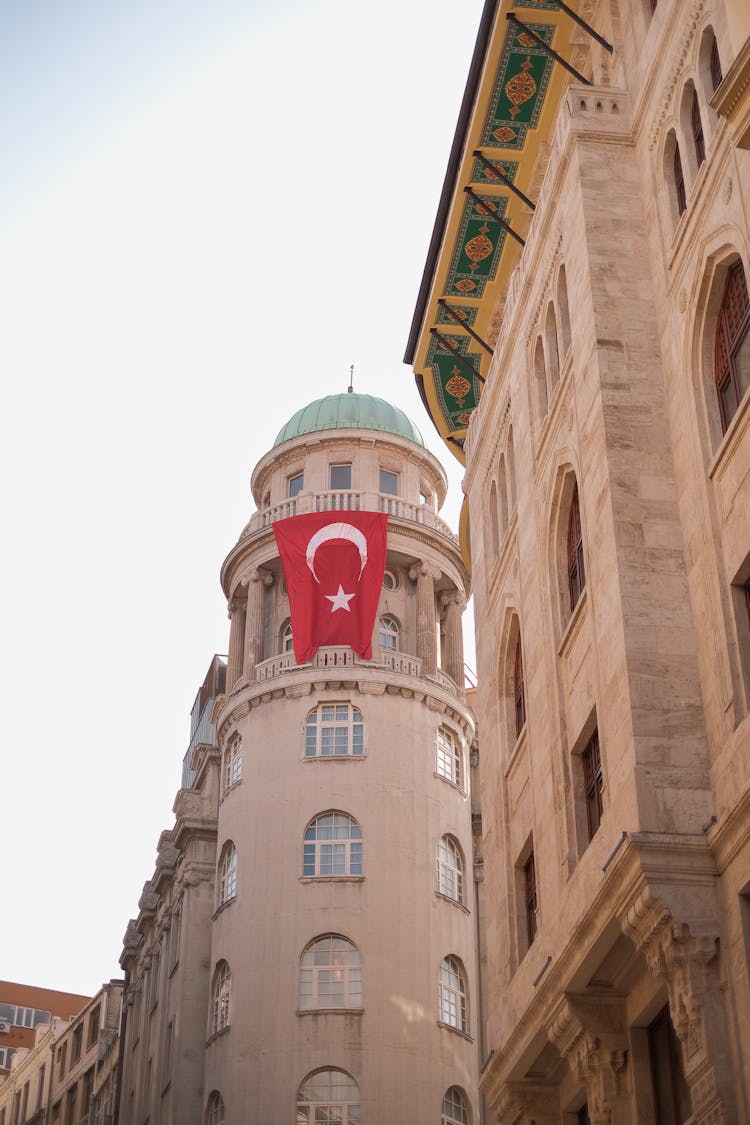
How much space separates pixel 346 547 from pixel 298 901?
471 inches

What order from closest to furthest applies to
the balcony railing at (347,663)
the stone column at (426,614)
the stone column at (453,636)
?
1. the balcony railing at (347,663)
2. the stone column at (426,614)
3. the stone column at (453,636)

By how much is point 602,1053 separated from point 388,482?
3934cm

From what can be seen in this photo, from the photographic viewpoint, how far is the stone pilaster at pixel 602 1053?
22.2 m

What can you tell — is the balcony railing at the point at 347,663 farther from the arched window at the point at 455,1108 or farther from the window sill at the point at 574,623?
the window sill at the point at 574,623

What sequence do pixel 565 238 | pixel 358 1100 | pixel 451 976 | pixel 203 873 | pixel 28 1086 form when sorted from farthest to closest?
pixel 28 1086 < pixel 203 873 < pixel 451 976 < pixel 358 1100 < pixel 565 238

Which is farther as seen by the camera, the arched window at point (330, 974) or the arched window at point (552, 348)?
the arched window at point (330, 974)

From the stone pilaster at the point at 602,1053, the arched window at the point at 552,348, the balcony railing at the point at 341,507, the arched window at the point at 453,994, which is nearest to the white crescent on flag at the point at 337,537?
the balcony railing at the point at 341,507

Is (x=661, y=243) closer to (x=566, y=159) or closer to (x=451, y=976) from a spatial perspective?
(x=566, y=159)

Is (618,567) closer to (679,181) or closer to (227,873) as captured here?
(679,181)

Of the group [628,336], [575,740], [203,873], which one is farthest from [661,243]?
[203,873]

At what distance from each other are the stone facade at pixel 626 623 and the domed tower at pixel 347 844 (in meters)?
19.8

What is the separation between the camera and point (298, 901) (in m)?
49.6

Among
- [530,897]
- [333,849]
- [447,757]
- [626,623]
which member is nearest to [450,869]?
[447,757]

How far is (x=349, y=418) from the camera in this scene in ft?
200
